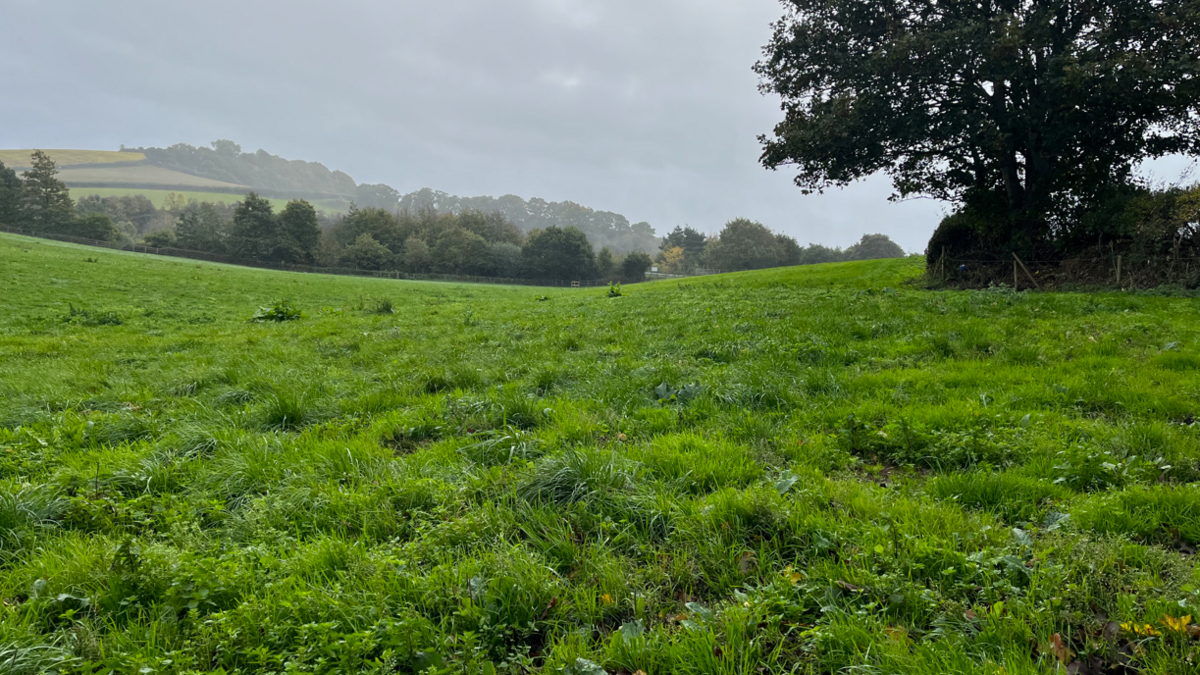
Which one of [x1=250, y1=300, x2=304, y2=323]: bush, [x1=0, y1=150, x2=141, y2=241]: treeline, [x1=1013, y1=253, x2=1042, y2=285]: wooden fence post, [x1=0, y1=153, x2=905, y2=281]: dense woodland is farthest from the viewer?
[x1=0, y1=153, x2=905, y2=281]: dense woodland

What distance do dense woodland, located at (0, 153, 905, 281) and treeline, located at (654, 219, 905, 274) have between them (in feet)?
0.93

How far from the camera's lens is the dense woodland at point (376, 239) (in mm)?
79500

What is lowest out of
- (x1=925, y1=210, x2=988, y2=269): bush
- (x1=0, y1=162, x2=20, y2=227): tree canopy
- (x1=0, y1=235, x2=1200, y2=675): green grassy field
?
(x1=0, y1=235, x2=1200, y2=675): green grassy field

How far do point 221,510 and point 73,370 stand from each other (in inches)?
288

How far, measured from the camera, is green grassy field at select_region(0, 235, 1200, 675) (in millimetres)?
2418

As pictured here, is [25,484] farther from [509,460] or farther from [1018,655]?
[1018,655]

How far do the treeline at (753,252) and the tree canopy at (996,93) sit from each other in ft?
285

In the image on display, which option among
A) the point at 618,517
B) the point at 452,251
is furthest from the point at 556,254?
the point at 618,517

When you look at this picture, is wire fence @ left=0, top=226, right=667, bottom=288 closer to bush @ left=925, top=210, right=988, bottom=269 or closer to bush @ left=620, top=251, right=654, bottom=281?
bush @ left=620, top=251, right=654, bottom=281

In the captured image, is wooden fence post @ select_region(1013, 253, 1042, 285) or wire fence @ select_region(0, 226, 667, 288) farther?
wire fence @ select_region(0, 226, 667, 288)

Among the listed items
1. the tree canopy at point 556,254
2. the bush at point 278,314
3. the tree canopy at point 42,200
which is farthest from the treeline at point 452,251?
the bush at point 278,314

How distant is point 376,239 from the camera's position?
93688 mm

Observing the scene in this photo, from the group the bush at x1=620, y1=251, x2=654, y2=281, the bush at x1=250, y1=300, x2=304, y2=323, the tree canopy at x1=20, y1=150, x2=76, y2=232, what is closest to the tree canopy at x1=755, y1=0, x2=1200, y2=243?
the bush at x1=250, y1=300, x2=304, y2=323

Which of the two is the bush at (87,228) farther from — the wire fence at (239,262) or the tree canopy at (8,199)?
the tree canopy at (8,199)
